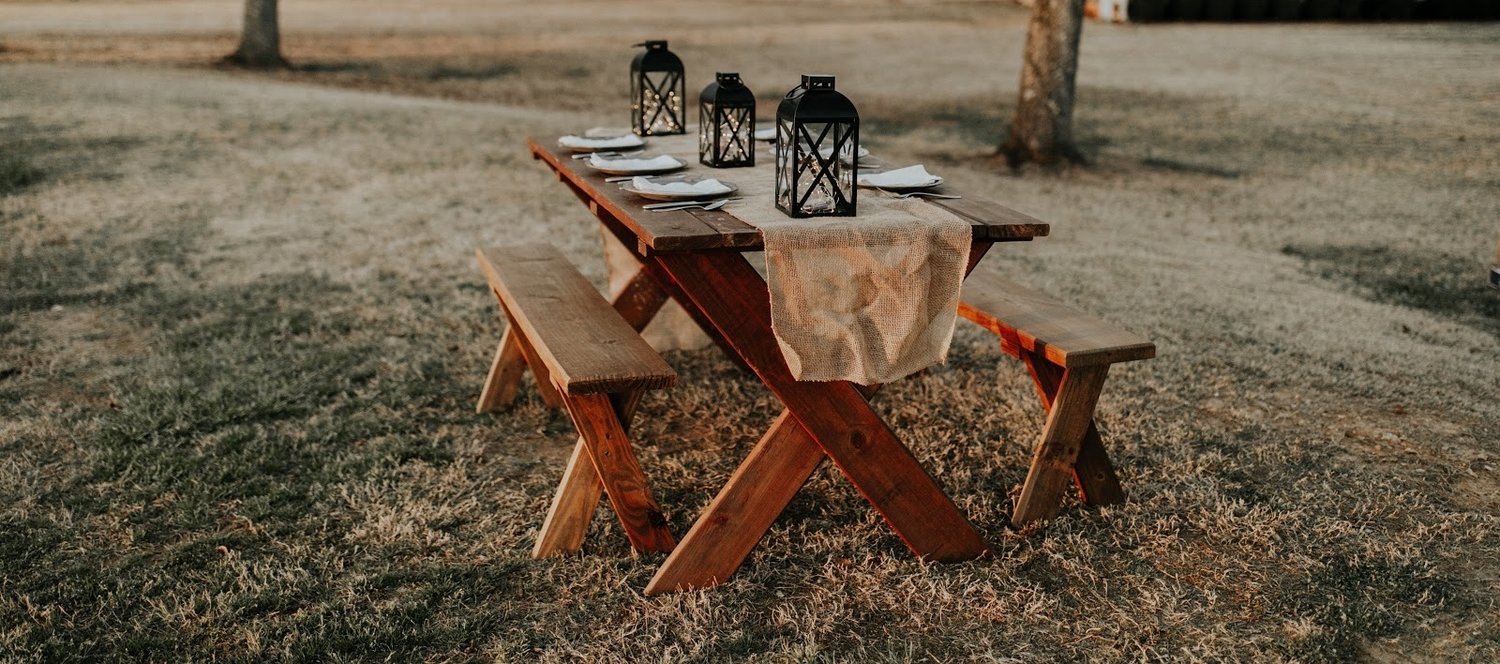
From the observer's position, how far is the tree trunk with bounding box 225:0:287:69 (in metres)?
15.8

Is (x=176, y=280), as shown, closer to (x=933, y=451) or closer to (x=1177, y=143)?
(x=933, y=451)

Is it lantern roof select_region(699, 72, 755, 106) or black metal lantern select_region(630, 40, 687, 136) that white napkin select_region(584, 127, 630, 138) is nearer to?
black metal lantern select_region(630, 40, 687, 136)

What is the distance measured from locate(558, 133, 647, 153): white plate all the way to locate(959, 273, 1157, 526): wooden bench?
125cm

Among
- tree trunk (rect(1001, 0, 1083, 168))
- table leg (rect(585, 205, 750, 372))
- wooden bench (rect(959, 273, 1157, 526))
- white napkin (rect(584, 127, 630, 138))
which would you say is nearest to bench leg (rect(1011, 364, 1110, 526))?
wooden bench (rect(959, 273, 1157, 526))

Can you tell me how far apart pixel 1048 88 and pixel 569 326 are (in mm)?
7288

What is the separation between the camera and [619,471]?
118 inches

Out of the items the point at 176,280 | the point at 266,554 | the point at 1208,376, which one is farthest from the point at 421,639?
the point at 176,280

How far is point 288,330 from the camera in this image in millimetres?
5047

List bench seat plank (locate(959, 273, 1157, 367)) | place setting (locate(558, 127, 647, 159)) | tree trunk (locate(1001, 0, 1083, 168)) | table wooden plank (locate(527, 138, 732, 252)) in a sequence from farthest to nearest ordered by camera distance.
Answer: tree trunk (locate(1001, 0, 1083, 168)) < place setting (locate(558, 127, 647, 159)) < bench seat plank (locate(959, 273, 1157, 367)) < table wooden plank (locate(527, 138, 732, 252))

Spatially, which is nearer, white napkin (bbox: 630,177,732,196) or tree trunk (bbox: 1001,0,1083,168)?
white napkin (bbox: 630,177,732,196)

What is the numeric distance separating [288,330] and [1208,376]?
3906 mm

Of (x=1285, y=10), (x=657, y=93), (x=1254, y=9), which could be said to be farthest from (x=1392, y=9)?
(x=657, y=93)

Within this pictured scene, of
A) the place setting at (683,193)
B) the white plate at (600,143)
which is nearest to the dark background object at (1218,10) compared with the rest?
the white plate at (600,143)

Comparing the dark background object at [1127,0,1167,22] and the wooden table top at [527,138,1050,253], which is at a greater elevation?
the dark background object at [1127,0,1167,22]
